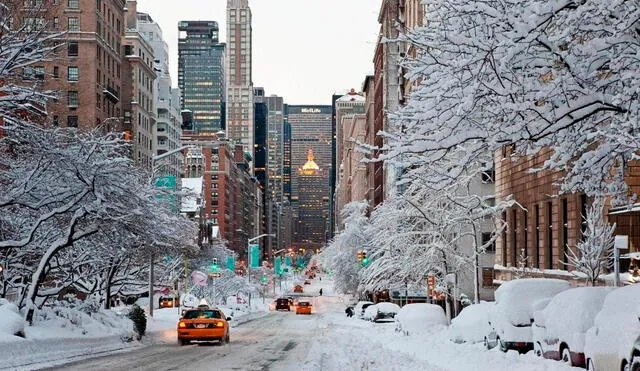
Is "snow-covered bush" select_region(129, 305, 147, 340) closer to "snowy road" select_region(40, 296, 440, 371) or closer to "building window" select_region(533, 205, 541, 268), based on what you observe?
"snowy road" select_region(40, 296, 440, 371)

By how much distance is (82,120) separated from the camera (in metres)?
99.1

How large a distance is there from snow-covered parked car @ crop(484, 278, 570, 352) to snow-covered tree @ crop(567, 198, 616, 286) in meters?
12.1

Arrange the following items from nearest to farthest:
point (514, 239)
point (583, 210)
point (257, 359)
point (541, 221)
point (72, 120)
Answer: point (257, 359), point (583, 210), point (541, 221), point (514, 239), point (72, 120)

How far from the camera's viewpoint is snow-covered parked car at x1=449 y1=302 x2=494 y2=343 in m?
24.8

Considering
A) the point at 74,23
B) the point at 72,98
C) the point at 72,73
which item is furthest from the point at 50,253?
the point at 74,23

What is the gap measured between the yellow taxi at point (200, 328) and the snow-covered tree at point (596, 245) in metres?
13.7

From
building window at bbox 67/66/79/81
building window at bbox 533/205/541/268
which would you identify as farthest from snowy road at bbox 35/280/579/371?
building window at bbox 67/66/79/81

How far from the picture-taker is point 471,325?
989 inches

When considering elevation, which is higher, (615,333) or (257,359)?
(615,333)

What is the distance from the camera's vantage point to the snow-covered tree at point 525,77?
34.4 feet

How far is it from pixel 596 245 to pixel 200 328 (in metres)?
14.9

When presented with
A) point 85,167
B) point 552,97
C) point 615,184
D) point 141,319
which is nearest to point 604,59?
point 552,97

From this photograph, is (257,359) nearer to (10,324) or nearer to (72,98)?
(10,324)

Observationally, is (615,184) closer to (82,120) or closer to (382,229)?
(382,229)
